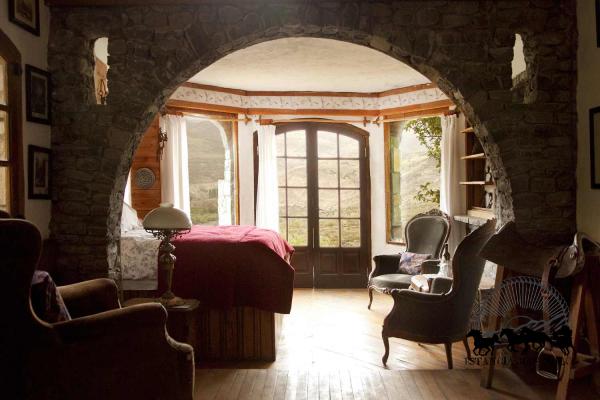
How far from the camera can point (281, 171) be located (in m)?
8.07

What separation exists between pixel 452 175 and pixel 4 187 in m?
5.10

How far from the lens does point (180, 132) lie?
7.11 metres

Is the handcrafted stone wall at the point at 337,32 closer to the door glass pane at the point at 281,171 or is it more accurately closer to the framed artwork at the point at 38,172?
the framed artwork at the point at 38,172

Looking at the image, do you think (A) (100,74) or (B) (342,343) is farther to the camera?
(A) (100,74)

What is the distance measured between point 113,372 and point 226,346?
6.97 feet

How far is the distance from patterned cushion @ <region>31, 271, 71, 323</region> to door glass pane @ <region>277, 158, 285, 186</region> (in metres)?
5.69

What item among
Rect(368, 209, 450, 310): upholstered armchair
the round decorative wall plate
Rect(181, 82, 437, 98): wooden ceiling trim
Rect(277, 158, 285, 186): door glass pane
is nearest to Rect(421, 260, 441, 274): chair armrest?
Rect(368, 209, 450, 310): upholstered armchair

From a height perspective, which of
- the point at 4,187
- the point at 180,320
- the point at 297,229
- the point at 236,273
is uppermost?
the point at 4,187

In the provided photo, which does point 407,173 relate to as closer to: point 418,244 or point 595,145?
point 418,244

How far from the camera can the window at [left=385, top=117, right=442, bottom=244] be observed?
7.71m

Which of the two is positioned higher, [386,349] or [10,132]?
[10,132]

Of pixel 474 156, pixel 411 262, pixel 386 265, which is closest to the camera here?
pixel 474 156

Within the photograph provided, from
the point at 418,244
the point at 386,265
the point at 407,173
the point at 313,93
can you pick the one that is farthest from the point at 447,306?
the point at 313,93

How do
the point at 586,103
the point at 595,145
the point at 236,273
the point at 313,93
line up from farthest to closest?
the point at 313,93 < the point at 236,273 < the point at 586,103 < the point at 595,145
